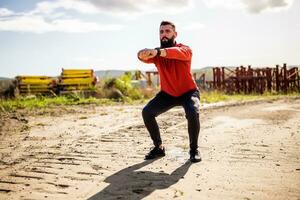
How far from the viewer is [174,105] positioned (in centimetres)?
528

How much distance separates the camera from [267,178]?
4.04 metres

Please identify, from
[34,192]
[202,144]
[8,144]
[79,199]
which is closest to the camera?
[79,199]

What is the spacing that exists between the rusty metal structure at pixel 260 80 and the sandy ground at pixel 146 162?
43.9 feet

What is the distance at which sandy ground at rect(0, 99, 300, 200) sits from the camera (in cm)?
372

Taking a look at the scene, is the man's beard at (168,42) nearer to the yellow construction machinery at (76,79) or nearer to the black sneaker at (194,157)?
the black sneaker at (194,157)

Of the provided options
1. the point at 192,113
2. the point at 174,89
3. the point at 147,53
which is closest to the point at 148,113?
the point at 174,89

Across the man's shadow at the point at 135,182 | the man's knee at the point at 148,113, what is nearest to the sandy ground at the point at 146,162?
the man's shadow at the point at 135,182

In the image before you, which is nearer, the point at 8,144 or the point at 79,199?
the point at 79,199

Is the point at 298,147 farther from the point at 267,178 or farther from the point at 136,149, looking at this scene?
the point at 136,149

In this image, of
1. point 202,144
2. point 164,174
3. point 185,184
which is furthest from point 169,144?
point 185,184

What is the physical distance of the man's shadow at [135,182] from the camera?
142 inches

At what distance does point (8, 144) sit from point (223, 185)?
4.31m

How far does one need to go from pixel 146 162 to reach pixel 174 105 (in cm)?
91

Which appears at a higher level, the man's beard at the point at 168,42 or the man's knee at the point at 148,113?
the man's beard at the point at 168,42
